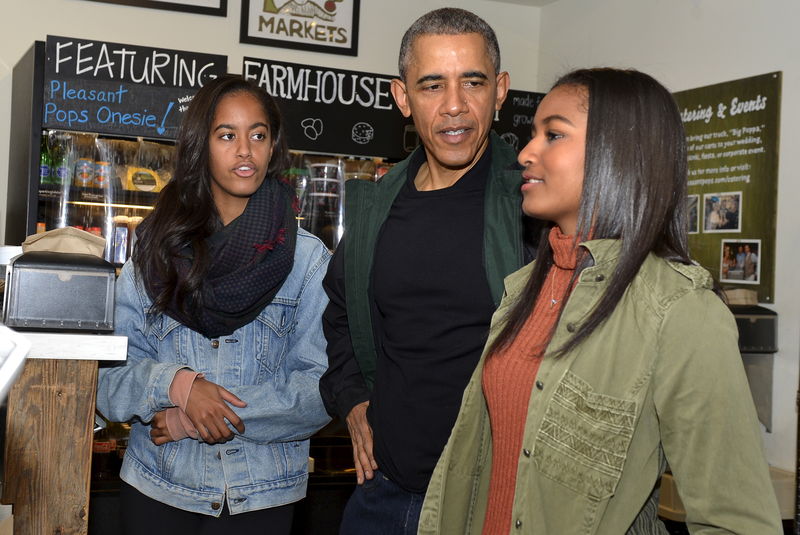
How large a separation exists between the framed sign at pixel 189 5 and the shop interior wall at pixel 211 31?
3cm

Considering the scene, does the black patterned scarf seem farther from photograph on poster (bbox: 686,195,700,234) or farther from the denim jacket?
photograph on poster (bbox: 686,195,700,234)

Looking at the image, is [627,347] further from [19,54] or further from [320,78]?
[19,54]

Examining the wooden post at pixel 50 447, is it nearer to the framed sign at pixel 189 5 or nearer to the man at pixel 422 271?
the man at pixel 422 271

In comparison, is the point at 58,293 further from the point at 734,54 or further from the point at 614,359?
the point at 734,54

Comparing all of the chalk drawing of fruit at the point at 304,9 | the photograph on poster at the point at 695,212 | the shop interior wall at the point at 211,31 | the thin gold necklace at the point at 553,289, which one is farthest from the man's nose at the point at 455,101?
the chalk drawing of fruit at the point at 304,9

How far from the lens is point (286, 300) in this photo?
6.94 feet

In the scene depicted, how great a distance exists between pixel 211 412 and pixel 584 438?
933 millimetres

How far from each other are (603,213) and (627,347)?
22 centimetres

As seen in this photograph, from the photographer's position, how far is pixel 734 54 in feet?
15.0

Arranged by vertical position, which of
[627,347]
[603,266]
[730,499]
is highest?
[603,266]

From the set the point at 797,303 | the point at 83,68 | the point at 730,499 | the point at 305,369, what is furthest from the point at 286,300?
the point at 797,303

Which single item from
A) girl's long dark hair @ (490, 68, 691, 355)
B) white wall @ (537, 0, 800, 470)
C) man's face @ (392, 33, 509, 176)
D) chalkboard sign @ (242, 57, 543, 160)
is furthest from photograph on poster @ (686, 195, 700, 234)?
girl's long dark hair @ (490, 68, 691, 355)

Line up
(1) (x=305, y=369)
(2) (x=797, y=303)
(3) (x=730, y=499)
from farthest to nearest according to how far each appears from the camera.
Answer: (2) (x=797, y=303), (1) (x=305, y=369), (3) (x=730, y=499)

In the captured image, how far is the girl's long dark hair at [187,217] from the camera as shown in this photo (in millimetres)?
2008
